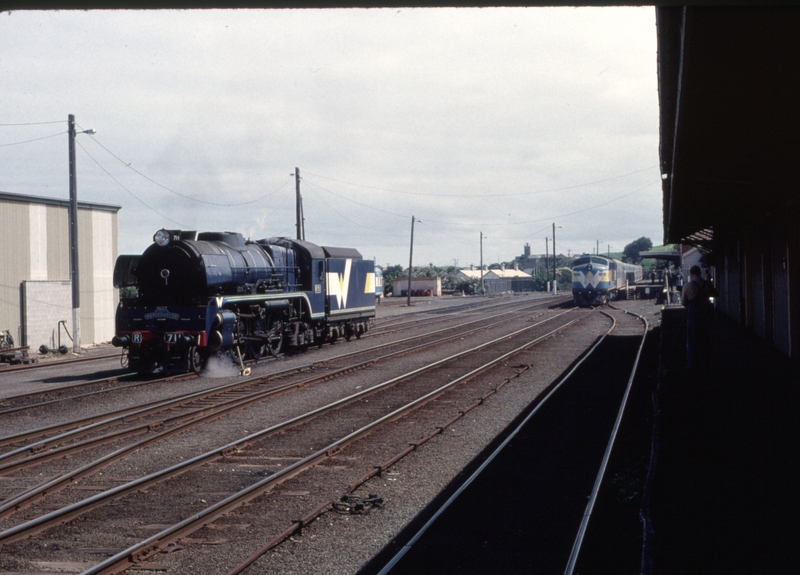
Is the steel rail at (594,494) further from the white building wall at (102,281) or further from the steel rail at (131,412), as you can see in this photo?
the white building wall at (102,281)

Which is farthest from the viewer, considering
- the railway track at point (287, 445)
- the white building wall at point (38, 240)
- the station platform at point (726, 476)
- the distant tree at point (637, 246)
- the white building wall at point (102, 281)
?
the distant tree at point (637, 246)

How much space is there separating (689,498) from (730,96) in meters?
3.43

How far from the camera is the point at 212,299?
1523 cm

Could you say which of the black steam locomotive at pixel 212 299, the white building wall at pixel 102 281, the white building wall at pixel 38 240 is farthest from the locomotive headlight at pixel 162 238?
the white building wall at pixel 102 281

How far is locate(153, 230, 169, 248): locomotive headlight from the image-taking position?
15570 mm

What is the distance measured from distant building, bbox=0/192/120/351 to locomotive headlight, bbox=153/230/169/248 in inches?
427

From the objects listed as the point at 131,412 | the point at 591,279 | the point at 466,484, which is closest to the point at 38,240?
the point at 131,412

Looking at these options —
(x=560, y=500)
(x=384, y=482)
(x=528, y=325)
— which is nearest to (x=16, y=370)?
(x=384, y=482)

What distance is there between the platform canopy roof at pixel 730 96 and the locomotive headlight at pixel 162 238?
10.3 metres

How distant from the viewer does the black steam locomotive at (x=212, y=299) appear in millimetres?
15227

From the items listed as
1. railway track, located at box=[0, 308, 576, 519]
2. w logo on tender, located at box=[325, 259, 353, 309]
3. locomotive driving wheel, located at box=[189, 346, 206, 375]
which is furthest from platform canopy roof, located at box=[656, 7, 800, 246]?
w logo on tender, located at box=[325, 259, 353, 309]

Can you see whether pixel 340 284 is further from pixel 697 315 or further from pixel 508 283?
pixel 508 283

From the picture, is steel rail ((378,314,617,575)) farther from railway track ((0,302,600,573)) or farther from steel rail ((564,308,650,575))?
railway track ((0,302,600,573))

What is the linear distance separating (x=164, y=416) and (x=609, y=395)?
7.39 metres
